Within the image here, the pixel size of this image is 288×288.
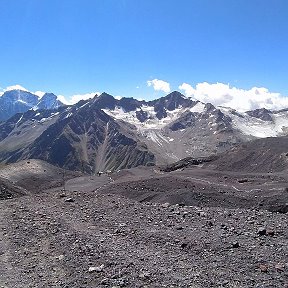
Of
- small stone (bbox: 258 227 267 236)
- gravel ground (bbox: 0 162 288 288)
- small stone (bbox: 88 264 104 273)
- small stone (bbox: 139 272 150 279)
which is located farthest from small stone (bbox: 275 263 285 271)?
small stone (bbox: 88 264 104 273)

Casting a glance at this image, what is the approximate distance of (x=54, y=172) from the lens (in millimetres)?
82125

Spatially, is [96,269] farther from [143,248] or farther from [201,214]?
[201,214]

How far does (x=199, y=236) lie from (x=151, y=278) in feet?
18.3

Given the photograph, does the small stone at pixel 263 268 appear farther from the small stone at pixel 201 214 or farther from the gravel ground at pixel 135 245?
the small stone at pixel 201 214

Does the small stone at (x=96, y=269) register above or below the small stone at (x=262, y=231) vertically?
below

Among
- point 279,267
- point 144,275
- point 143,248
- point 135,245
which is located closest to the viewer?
point 144,275

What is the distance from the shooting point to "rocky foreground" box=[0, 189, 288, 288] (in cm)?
1641

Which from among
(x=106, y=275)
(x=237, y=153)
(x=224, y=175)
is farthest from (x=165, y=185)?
(x=237, y=153)

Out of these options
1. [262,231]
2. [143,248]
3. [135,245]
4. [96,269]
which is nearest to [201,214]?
[262,231]

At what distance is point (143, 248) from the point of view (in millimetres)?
20000

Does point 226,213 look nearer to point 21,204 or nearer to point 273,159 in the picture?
point 21,204

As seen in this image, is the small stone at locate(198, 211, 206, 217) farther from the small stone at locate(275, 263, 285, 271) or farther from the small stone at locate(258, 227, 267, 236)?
the small stone at locate(275, 263, 285, 271)

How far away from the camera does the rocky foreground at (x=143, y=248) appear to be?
16406mm

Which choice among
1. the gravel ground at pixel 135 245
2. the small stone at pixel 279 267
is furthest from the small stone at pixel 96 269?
the small stone at pixel 279 267
